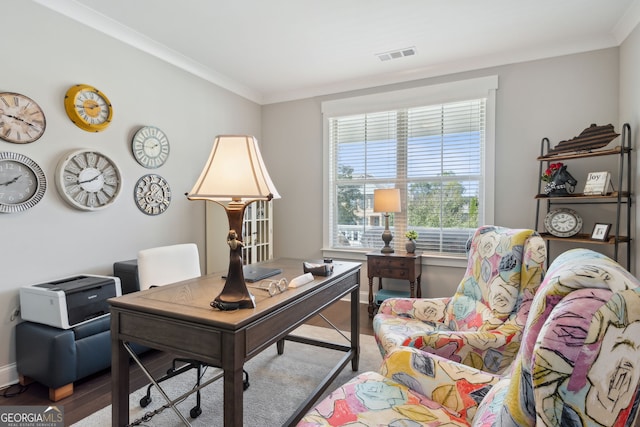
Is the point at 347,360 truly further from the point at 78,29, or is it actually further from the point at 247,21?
the point at 78,29

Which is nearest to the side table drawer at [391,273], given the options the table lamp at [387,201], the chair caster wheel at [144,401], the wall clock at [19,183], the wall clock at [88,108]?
the table lamp at [387,201]

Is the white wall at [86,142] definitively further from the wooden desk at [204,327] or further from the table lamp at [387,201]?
the table lamp at [387,201]

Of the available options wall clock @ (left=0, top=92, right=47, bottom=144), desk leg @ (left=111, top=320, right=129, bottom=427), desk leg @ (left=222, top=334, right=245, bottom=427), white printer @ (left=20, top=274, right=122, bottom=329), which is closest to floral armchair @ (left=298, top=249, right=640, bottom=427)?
desk leg @ (left=222, top=334, right=245, bottom=427)

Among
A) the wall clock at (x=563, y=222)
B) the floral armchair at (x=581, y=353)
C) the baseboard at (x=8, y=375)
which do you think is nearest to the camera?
the floral armchair at (x=581, y=353)

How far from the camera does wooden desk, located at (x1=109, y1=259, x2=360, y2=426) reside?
1247 mm

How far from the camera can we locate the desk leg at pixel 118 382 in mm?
1485

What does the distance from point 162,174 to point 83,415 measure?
2.12 metres

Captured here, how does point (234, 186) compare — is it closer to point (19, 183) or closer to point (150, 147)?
point (19, 183)

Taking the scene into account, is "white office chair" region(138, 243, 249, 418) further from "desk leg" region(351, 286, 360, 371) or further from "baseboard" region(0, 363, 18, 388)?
"baseboard" region(0, 363, 18, 388)

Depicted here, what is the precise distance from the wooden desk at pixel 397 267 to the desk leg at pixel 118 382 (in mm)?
2630

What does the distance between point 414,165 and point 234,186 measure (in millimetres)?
2991

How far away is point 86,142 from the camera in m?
2.73

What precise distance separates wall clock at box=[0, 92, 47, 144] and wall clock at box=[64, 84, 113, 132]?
20 cm

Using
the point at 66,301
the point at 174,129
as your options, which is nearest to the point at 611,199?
the point at 174,129
